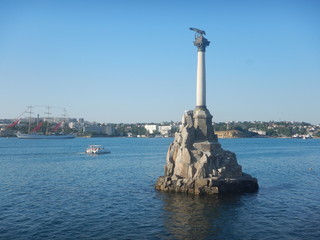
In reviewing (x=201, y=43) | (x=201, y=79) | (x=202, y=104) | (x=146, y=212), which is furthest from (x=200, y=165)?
(x=201, y=43)

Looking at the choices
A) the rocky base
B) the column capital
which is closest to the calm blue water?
the rocky base

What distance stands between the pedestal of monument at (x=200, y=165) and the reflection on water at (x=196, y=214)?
3.36 ft

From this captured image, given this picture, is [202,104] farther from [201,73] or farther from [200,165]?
[200,165]

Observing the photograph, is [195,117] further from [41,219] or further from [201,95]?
[41,219]

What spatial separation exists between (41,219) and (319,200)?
17901 millimetres

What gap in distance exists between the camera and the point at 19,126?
189 metres

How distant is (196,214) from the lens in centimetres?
2061

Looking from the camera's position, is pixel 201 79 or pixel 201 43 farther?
pixel 201 79

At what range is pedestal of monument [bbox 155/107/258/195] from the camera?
26.2 meters

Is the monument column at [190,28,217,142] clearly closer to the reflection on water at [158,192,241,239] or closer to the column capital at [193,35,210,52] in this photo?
the column capital at [193,35,210,52]

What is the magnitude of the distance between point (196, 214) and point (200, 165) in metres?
6.66

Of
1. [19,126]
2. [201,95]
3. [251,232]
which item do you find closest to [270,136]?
[19,126]

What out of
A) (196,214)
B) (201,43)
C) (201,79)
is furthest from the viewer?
(201,79)

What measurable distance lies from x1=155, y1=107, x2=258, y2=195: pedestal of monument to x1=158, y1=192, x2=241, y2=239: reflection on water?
40.3 inches
